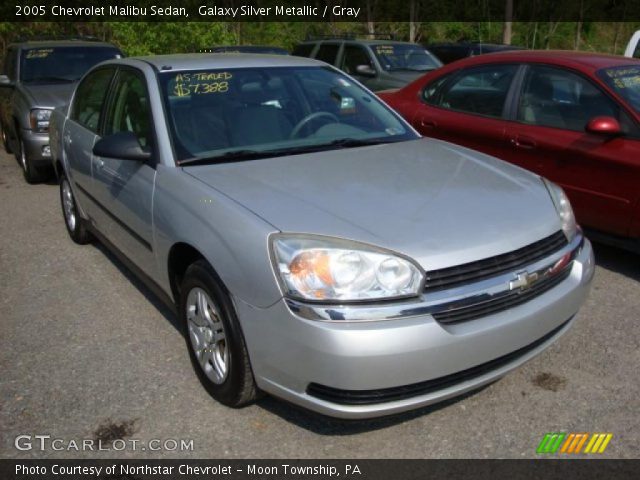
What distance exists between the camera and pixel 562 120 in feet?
15.3

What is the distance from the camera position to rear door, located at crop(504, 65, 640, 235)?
421 cm

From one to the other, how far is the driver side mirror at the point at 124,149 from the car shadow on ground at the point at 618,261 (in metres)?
3.36

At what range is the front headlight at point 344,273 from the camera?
2305 millimetres

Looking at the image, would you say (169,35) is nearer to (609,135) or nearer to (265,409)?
(609,135)

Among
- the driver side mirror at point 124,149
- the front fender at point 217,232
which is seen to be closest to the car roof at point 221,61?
the driver side mirror at point 124,149

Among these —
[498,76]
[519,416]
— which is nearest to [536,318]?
[519,416]

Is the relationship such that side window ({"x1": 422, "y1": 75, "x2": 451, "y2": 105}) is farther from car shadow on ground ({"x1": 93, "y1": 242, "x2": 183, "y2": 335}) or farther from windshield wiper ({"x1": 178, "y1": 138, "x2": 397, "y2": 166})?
car shadow on ground ({"x1": 93, "y1": 242, "x2": 183, "y2": 335})

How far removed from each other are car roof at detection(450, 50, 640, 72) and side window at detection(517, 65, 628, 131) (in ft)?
0.23

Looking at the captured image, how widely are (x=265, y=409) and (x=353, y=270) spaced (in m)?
0.95

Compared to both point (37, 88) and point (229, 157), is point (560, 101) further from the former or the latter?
point (37, 88)

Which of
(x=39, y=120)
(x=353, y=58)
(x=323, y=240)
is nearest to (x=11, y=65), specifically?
(x=39, y=120)

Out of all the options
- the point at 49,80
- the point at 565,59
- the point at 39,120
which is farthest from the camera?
the point at 49,80

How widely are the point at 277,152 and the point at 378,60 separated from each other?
7.77m

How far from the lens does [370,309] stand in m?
2.28
